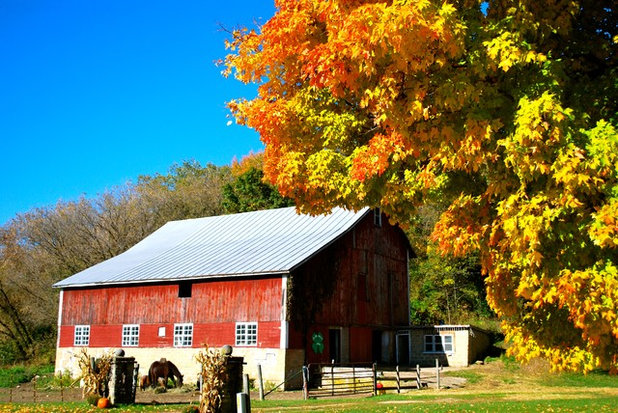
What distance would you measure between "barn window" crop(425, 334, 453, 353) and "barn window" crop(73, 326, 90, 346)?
61.9 feet

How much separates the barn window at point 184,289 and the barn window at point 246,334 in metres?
3.82

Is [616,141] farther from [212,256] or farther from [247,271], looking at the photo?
[212,256]

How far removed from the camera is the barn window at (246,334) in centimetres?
2826

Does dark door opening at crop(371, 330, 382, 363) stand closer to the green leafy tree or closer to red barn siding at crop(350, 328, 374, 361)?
red barn siding at crop(350, 328, 374, 361)

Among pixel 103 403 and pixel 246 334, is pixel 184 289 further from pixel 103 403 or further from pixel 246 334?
pixel 103 403

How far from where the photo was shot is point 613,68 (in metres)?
9.77

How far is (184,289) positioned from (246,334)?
482 cm

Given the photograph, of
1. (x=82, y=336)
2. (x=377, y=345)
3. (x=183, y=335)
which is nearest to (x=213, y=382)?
(x=183, y=335)

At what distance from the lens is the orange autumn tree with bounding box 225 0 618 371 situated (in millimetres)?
7941

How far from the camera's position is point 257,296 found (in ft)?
93.4

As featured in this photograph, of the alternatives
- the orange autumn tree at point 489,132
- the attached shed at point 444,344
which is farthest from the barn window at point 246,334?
the orange autumn tree at point 489,132

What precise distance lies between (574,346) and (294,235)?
24.2 meters

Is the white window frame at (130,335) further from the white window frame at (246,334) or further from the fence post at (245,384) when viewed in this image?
the fence post at (245,384)

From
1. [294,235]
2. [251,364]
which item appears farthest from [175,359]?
[294,235]
